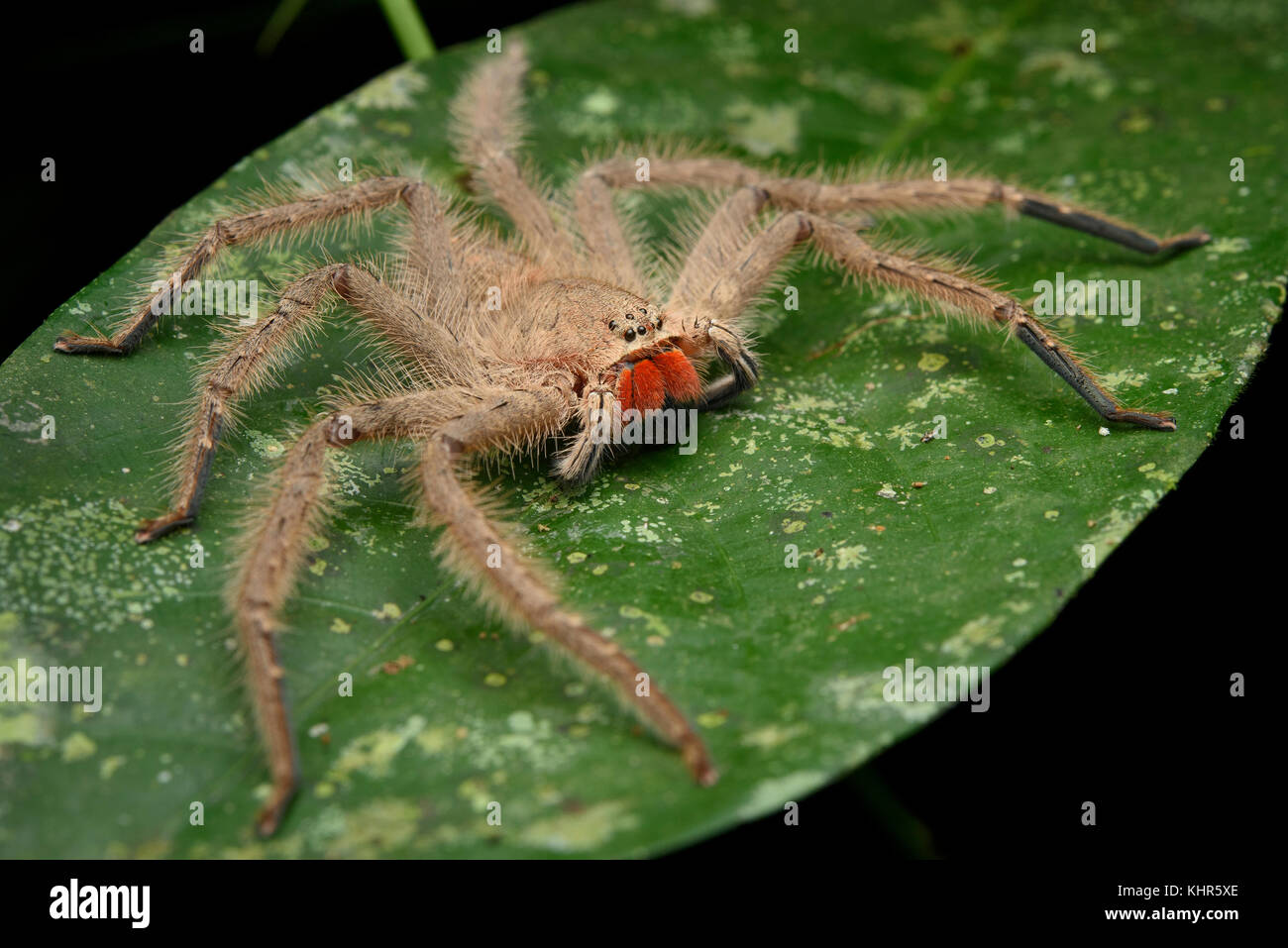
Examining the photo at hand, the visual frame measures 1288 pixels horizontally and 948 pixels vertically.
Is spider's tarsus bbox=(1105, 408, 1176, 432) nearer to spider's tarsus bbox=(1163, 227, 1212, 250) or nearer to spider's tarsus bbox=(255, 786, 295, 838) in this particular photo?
spider's tarsus bbox=(1163, 227, 1212, 250)

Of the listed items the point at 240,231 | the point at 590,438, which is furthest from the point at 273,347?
the point at 590,438

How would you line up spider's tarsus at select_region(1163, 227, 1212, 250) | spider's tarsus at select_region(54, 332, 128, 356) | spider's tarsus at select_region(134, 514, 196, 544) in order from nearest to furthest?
1. spider's tarsus at select_region(134, 514, 196, 544)
2. spider's tarsus at select_region(54, 332, 128, 356)
3. spider's tarsus at select_region(1163, 227, 1212, 250)

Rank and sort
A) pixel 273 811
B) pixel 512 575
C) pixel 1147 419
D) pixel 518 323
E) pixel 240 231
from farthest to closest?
pixel 518 323 → pixel 240 231 → pixel 1147 419 → pixel 512 575 → pixel 273 811

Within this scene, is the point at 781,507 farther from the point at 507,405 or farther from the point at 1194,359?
the point at 1194,359

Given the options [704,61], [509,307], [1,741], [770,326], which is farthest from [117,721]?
[704,61]

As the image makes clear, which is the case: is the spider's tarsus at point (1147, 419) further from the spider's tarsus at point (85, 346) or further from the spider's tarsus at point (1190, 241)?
the spider's tarsus at point (85, 346)

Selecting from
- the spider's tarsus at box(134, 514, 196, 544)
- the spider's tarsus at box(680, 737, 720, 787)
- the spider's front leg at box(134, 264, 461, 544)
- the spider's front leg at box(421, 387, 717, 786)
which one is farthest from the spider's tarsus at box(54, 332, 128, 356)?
the spider's tarsus at box(680, 737, 720, 787)

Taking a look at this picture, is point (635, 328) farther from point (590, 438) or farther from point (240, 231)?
point (240, 231)
